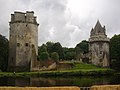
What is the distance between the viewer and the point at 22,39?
5497cm

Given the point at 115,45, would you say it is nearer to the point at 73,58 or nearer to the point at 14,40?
the point at 73,58

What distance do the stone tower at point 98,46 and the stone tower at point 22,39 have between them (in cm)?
1342

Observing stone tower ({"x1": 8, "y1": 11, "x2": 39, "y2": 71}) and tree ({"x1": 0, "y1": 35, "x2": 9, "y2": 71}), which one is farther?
stone tower ({"x1": 8, "y1": 11, "x2": 39, "y2": 71})

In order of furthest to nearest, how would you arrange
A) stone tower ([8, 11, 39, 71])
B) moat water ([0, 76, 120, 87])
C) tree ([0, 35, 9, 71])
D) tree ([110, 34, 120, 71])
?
tree ([110, 34, 120, 71])
stone tower ([8, 11, 39, 71])
tree ([0, 35, 9, 71])
moat water ([0, 76, 120, 87])

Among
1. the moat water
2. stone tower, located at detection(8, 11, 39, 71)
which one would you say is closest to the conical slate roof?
stone tower, located at detection(8, 11, 39, 71)

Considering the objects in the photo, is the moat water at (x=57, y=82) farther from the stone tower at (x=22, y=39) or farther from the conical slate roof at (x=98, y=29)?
the conical slate roof at (x=98, y=29)

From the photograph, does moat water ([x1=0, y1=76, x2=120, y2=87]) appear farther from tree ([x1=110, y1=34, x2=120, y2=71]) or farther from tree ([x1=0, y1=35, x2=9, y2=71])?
tree ([x1=110, y1=34, x2=120, y2=71])

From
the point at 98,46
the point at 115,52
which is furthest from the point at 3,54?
the point at 115,52

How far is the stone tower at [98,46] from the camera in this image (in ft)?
199

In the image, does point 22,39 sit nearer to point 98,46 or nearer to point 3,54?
point 3,54

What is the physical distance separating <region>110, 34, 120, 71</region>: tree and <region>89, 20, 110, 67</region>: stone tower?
5.20ft

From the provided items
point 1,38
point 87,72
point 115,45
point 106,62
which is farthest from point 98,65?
point 1,38

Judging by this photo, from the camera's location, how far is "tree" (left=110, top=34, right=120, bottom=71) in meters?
56.8

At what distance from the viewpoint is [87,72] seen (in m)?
43.5
